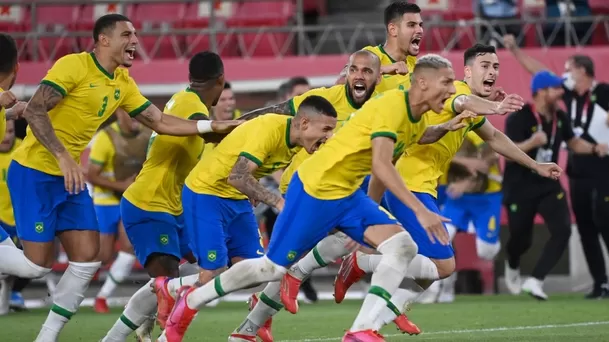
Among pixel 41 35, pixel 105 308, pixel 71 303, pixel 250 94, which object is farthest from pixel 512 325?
pixel 41 35

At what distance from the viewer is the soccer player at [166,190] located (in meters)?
9.75

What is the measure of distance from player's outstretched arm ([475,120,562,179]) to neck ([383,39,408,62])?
1.08m

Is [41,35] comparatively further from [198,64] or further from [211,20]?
[198,64]

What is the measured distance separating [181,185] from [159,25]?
33.8 ft

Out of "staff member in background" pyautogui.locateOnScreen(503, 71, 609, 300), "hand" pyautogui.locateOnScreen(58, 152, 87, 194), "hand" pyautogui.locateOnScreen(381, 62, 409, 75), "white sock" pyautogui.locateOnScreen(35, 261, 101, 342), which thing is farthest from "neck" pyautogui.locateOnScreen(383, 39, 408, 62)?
"staff member in background" pyautogui.locateOnScreen(503, 71, 609, 300)

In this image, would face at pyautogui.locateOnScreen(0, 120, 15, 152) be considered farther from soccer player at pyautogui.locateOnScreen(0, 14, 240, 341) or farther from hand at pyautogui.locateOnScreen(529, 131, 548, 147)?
hand at pyautogui.locateOnScreen(529, 131, 548, 147)

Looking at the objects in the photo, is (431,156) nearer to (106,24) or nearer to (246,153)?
(246,153)

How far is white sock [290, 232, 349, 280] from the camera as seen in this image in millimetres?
9375

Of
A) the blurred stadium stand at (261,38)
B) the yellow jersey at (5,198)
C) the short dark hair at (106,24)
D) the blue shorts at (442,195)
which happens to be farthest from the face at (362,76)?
the blurred stadium stand at (261,38)

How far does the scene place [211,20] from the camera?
1850 cm

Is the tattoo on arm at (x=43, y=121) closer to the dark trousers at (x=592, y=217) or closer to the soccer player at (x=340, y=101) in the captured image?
the soccer player at (x=340, y=101)

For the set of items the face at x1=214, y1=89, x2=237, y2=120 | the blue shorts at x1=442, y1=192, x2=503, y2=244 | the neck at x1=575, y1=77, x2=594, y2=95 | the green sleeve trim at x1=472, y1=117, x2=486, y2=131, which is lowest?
the blue shorts at x1=442, y1=192, x2=503, y2=244

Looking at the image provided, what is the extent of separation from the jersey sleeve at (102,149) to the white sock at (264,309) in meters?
6.26

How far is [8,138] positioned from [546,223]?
6.33m
